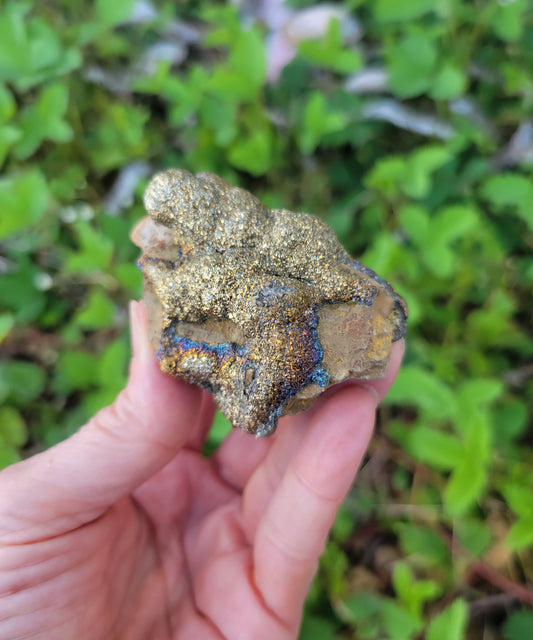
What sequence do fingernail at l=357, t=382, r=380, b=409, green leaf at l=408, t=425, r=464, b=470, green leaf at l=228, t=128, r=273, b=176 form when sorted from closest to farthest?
fingernail at l=357, t=382, r=380, b=409
green leaf at l=408, t=425, r=464, b=470
green leaf at l=228, t=128, r=273, b=176

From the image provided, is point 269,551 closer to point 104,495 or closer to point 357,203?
point 104,495

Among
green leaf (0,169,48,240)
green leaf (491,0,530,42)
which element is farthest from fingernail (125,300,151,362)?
green leaf (491,0,530,42)

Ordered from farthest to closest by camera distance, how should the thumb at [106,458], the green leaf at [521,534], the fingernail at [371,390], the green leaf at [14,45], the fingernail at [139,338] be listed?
1. the green leaf at [14,45]
2. the green leaf at [521,534]
3. the fingernail at [371,390]
4. the fingernail at [139,338]
5. the thumb at [106,458]

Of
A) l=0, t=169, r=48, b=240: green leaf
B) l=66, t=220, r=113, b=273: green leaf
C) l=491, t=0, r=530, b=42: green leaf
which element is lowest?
l=66, t=220, r=113, b=273: green leaf

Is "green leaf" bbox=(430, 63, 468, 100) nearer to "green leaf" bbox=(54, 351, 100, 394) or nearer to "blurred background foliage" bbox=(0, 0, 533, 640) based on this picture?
"blurred background foliage" bbox=(0, 0, 533, 640)

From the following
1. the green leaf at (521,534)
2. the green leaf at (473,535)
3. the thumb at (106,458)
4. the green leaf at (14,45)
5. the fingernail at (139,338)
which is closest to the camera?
the thumb at (106,458)

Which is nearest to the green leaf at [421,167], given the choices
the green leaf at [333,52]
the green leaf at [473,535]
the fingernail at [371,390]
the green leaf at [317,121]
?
the green leaf at [317,121]

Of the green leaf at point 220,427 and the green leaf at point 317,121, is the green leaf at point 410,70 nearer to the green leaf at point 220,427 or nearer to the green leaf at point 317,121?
the green leaf at point 317,121
